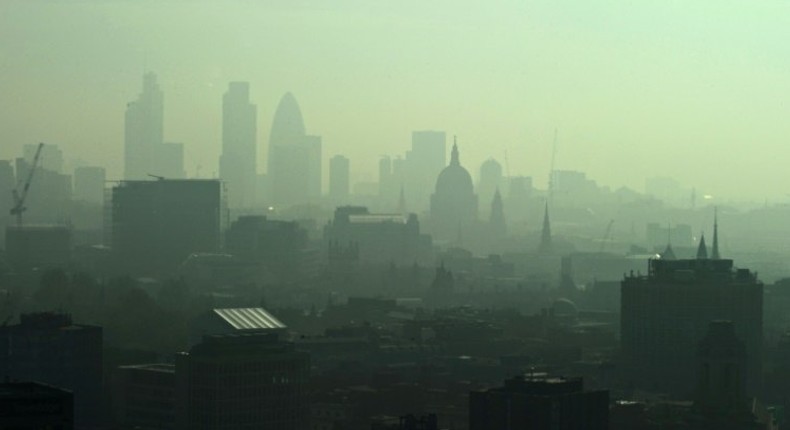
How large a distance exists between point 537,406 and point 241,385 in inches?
288

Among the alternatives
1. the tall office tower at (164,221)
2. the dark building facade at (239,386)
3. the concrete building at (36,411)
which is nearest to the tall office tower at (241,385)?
the dark building facade at (239,386)

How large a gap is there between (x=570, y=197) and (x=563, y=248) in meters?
23.8

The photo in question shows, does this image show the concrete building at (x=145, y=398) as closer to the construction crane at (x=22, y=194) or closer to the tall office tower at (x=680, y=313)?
the tall office tower at (x=680, y=313)

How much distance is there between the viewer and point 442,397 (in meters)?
44.4

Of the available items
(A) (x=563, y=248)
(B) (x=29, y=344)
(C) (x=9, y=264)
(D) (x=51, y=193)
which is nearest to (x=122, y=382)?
(B) (x=29, y=344)

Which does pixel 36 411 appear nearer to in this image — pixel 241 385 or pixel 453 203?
pixel 241 385

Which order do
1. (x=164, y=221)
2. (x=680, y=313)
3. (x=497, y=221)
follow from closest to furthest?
(x=680, y=313) → (x=164, y=221) → (x=497, y=221)

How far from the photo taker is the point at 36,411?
70.7ft

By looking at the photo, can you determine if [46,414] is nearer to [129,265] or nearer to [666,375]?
[666,375]

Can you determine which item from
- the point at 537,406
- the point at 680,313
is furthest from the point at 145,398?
the point at 680,313

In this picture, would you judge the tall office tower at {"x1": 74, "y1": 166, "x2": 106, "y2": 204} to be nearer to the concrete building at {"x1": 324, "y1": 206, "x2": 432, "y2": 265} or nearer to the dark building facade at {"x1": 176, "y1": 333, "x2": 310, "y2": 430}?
the concrete building at {"x1": 324, "y1": 206, "x2": 432, "y2": 265}

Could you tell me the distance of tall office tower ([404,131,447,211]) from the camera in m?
131

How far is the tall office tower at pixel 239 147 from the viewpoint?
10881 centimetres

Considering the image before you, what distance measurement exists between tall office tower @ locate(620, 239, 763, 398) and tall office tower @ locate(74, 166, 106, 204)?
5856 cm
